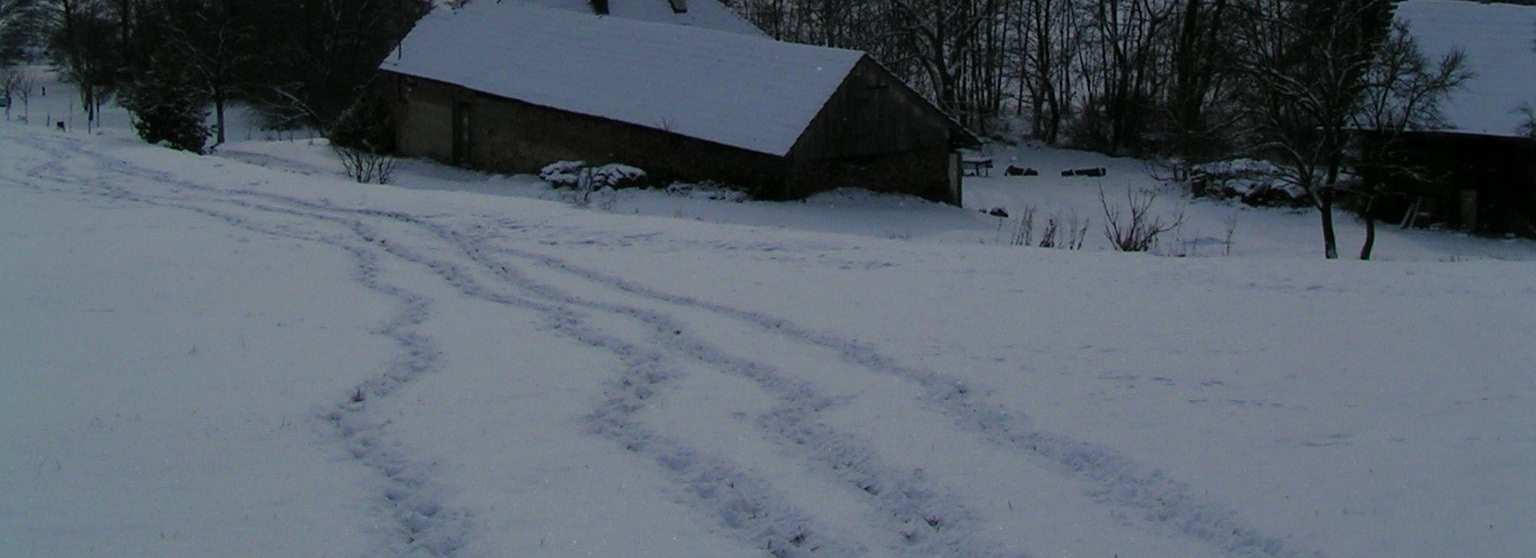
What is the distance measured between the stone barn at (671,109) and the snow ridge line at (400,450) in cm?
1782

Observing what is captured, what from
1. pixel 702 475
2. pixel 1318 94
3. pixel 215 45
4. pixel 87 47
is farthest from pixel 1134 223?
pixel 87 47

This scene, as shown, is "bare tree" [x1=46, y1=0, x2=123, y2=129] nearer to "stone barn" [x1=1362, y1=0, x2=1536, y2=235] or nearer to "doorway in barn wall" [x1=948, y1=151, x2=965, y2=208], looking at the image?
"doorway in barn wall" [x1=948, y1=151, x2=965, y2=208]

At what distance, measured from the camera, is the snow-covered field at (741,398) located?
276 inches

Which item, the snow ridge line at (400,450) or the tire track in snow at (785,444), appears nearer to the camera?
the snow ridge line at (400,450)

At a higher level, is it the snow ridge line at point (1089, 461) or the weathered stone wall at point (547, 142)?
the weathered stone wall at point (547, 142)

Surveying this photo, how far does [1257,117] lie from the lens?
32.6 m

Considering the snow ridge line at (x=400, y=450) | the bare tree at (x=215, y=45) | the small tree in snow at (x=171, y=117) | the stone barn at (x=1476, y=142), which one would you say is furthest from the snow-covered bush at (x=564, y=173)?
the stone barn at (x=1476, y=142)

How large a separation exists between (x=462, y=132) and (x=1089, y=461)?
102 ft

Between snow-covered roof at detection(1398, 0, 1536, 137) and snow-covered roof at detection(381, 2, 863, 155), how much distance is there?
14181 millimetres

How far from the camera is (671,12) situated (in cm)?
4875

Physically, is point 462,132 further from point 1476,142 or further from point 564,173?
point 1476,142

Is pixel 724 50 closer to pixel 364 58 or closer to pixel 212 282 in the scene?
pixel 212 282

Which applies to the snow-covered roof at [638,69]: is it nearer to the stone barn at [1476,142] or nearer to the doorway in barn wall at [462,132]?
the doorway in barn wall at [462,132]

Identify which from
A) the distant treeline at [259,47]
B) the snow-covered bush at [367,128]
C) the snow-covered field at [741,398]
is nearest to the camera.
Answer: the snow-covered field at [741,398]
